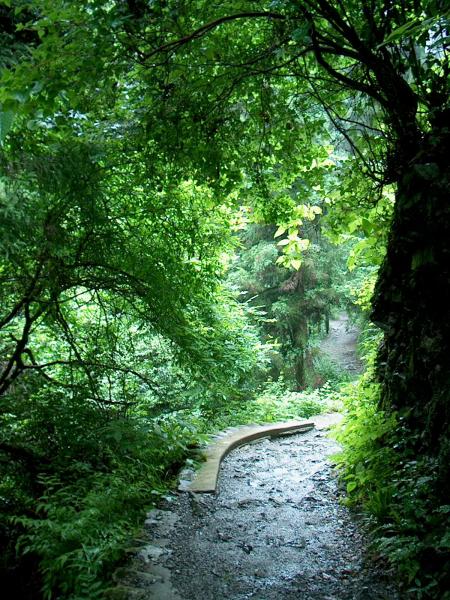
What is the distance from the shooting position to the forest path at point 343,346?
23.6 metres

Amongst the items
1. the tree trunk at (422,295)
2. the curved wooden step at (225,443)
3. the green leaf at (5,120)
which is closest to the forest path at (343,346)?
the curved wooden step at (225,443)

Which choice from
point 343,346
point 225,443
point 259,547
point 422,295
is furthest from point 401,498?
point 343,346

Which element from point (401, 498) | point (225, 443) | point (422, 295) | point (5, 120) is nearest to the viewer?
point (5, 120)

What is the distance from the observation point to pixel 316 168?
6.42 meters

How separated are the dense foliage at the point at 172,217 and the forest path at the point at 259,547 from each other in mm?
293

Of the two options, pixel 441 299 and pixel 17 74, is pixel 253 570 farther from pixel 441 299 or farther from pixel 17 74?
pixel 17 74

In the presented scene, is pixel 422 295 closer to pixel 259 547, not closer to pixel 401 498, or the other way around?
pixel 401 498

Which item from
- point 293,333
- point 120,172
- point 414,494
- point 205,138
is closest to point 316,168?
point 205,138

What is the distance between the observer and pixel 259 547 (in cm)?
445

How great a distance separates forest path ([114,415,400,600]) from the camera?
3.61 m

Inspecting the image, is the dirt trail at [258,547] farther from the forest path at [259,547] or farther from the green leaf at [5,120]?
the green leaf at [5,120]

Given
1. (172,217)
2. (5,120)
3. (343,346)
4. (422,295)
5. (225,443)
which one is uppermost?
(5,120)

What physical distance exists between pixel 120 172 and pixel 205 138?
0.99 metres

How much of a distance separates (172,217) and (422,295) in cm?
293
